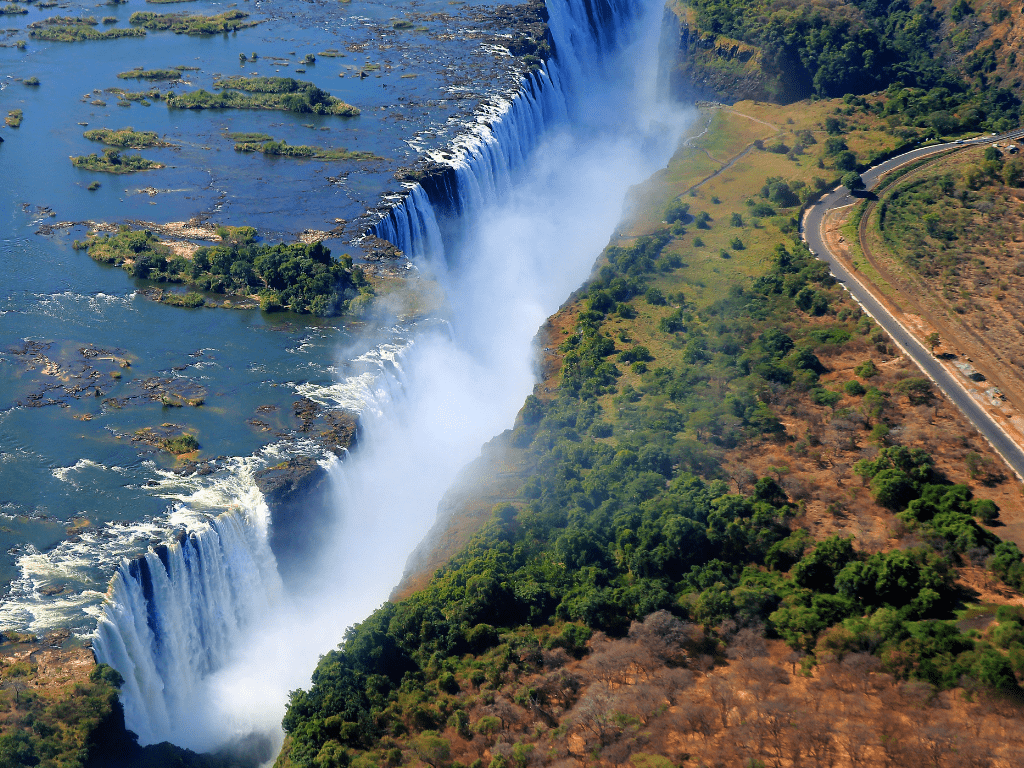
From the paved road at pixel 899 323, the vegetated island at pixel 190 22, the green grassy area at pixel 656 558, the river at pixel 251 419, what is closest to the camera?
the green grassy area at pixel 656 558

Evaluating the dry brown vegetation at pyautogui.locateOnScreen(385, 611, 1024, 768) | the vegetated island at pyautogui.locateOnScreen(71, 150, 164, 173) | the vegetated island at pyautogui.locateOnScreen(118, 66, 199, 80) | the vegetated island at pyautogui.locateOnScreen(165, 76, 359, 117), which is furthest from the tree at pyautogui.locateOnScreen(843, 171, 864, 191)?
the vegetated island at pyautogui.locateOnScreen(118, 66, 199, 80)

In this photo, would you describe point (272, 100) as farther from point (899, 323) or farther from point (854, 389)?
point (854, 389)

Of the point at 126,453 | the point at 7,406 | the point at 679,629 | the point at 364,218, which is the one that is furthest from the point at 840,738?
the point at 364,218

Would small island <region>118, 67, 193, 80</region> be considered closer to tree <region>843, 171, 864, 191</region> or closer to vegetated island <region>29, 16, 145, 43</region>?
vegetated island <region>29, 16, 145, 43</region>

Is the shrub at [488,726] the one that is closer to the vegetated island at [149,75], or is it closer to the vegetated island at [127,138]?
the vegetated island at [127,138]

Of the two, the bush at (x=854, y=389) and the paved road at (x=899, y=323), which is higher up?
the paved road at (x=899, y=323)

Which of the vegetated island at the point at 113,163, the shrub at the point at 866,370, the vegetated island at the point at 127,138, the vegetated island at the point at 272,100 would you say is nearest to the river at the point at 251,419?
the vegetated island at the point at 272,100

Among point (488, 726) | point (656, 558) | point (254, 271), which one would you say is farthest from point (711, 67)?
point (488, 726)
